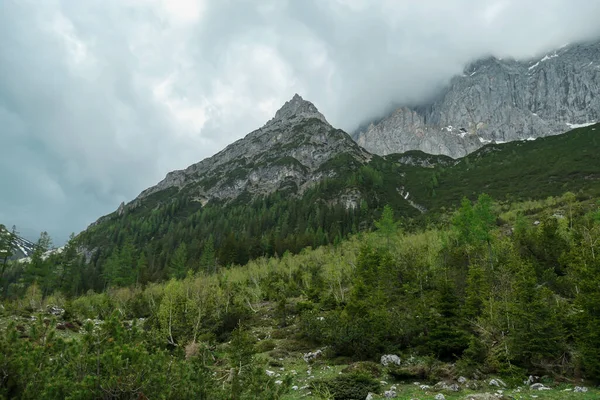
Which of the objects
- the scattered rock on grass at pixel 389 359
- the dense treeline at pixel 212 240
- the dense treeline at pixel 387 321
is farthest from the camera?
the dense treeline at pixel 212 240

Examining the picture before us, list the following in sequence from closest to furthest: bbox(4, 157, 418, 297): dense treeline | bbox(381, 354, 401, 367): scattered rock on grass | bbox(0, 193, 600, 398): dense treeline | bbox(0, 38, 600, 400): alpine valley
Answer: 1. bbox(0, 193, 600, 398): dense treeline
2. bbox(0, 38, 600, 400): alpine valley
3. bbox(381, 354, 401, 367): scattered rock on grass
4. bbox(4, 157, 418, 297): dense treeline

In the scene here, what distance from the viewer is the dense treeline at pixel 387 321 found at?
938cm

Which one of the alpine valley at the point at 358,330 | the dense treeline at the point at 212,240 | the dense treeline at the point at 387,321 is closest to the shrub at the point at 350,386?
the alpine valley at the point at 358,330

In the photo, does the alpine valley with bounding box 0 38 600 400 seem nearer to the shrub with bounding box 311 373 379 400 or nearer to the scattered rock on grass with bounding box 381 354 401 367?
the shrub with bounding box 311 373 379 400

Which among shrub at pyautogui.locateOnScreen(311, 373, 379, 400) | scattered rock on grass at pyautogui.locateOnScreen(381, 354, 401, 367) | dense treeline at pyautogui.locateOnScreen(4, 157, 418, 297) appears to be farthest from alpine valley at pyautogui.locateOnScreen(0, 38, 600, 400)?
dense treeline at pyautogui.locateOnScreen(4, 157, 418, 297)

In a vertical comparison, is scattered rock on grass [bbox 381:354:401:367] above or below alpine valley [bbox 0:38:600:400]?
below

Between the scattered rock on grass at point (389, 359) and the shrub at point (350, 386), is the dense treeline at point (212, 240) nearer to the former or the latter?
the scattered rock on grass at point (389, 359)

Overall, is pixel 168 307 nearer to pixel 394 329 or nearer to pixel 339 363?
pixel 339 363

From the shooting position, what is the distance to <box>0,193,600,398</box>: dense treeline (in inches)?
369

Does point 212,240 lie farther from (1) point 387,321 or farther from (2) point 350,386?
(2) point 350,386

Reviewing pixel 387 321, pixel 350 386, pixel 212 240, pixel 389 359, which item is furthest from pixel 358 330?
pixel 212 240

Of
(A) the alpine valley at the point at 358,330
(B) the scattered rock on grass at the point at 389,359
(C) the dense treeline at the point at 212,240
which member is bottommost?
(B) the scattered rock on grass at the point at 389,359

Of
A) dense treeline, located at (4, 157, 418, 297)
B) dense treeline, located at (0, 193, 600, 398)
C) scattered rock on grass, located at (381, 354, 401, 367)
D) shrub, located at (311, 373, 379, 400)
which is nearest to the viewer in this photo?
dense treeline, located at (0, 193, 600, 398)

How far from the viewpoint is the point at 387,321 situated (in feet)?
88.4
